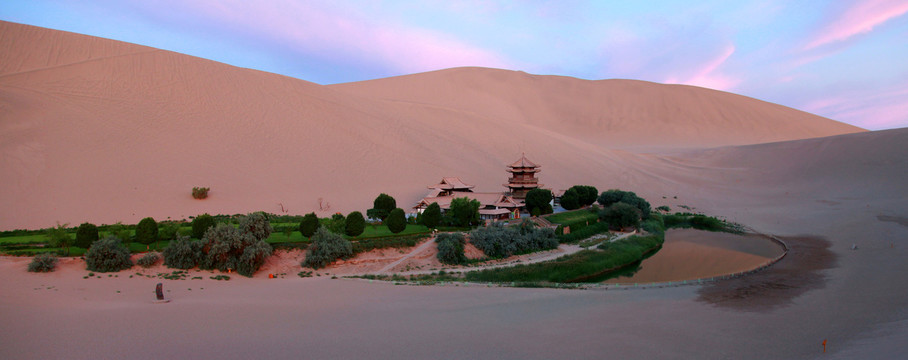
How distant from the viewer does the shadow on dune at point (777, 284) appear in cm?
1352

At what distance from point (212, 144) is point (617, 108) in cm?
8088

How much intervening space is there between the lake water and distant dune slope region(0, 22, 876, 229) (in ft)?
50.8

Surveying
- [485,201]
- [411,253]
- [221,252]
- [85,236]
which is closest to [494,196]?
[485,201]

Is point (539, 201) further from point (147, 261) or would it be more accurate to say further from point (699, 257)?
point (147, 261)

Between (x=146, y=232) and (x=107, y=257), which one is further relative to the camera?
(x=146, y=232)

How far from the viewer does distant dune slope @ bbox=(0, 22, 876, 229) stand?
29.7 metres

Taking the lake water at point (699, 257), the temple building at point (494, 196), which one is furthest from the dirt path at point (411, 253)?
the lake water at point (699, 257)

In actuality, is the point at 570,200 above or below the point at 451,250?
above

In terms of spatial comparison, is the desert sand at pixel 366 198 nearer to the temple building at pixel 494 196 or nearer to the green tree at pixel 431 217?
the temple building at pixel 494 196

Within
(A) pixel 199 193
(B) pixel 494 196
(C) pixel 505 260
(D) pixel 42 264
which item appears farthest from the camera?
(A) pixel 199 193

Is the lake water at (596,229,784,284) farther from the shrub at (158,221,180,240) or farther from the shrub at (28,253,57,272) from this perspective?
the shrub at (28,253,57,272)

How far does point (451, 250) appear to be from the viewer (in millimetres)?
20297

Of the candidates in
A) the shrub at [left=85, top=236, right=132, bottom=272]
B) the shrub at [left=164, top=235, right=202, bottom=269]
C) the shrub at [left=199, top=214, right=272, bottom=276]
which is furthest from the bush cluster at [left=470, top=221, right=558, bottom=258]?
the shrub at [left=85, top=236, right=132, bottom=272]

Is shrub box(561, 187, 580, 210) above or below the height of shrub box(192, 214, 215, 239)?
above
